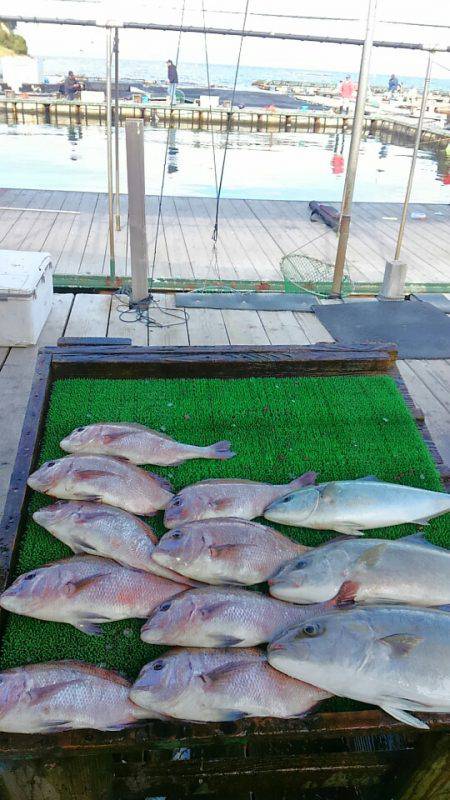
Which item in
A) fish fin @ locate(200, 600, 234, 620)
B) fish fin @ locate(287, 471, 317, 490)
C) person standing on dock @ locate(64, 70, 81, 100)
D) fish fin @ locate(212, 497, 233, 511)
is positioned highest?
person standing on dock @ locate(64, 70, 81, 100)

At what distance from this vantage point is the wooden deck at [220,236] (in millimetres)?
6504

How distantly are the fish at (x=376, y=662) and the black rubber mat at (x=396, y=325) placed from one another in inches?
110

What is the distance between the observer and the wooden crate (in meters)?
1.37

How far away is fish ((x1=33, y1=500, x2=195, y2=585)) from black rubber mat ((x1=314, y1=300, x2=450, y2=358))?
2.62 m

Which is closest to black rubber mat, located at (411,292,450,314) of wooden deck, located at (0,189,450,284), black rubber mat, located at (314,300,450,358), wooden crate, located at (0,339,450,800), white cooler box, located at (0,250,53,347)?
black rubber mat, located at (314,300,450,358)

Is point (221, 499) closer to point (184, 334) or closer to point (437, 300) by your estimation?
point (184, 334)

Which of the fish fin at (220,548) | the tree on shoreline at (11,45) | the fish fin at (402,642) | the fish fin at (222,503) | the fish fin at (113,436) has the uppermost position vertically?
the tree on shoreline at (11,45)

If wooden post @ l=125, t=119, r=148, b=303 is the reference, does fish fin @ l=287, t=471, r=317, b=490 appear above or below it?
below

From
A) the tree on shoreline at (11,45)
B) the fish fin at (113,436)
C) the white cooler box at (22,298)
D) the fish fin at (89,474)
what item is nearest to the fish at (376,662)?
the fish fin at (89,474)

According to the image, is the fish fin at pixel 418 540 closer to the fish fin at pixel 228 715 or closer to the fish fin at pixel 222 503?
the fish fin at pixel 222 503

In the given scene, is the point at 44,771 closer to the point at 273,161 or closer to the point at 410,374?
the point at 410,374

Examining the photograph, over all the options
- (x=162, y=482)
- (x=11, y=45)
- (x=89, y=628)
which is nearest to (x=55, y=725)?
(x=89, y=628)

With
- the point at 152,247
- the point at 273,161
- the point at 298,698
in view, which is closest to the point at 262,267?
the point at 152,247

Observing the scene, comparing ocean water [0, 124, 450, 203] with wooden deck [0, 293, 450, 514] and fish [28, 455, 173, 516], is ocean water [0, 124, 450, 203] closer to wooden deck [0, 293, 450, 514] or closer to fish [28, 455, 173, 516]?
wooden deck [0, 293, 450, 514]
